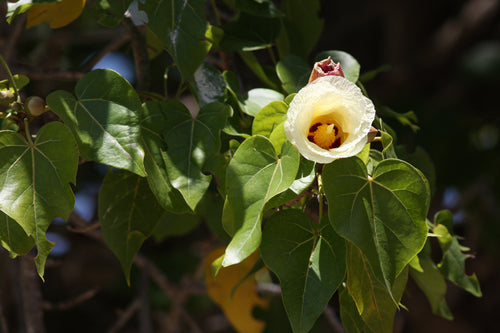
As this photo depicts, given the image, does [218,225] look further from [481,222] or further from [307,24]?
[481,222]

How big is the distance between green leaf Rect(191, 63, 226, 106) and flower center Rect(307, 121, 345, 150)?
209 millimetres

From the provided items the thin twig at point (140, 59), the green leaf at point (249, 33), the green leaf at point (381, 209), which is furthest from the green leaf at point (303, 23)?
the green leaf at point (381, 209)

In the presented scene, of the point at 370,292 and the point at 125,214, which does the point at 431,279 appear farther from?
the point at 125,214

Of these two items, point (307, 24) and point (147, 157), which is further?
point (307, 24)

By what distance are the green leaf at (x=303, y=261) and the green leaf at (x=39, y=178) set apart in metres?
0.29

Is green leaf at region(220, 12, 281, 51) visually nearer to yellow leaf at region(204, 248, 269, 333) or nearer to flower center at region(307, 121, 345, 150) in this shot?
flower center at region(307, 121, 345, 150)


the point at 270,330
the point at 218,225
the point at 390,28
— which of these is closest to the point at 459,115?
the point at 390,28

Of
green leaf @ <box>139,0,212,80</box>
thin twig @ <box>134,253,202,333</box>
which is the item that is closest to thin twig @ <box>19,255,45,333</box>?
thin twig @ <box>134,253,202,333</box>

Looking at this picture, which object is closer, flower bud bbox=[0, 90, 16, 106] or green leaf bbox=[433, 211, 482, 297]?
flower bud bbox=[0, 90, 16, 106]

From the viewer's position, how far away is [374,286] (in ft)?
2.69

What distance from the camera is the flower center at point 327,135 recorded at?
2.66 feet

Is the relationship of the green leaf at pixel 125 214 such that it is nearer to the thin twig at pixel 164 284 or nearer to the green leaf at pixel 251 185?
the green leaf at pixel 251 185

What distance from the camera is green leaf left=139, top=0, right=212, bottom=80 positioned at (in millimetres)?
923

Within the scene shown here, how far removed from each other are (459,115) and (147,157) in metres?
1.99
